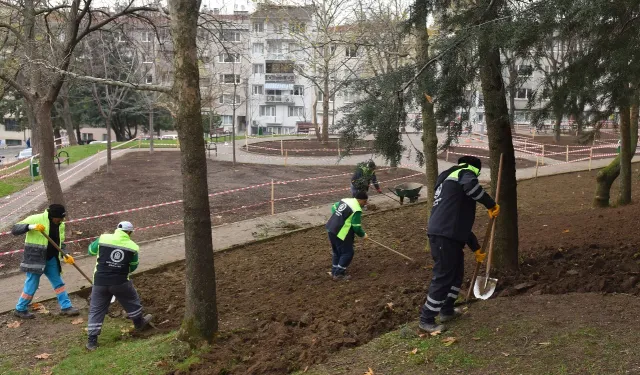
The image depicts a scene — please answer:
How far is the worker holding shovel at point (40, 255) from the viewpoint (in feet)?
24.5

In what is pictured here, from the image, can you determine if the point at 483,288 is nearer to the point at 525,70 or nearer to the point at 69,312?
the point at 525,70

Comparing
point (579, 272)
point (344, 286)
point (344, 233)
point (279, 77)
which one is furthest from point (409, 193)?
point (279, 77)

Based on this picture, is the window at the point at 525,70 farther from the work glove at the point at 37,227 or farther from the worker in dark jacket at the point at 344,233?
the work glove at the point at 37,227

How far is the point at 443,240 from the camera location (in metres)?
5.52

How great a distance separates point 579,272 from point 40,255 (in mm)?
6587

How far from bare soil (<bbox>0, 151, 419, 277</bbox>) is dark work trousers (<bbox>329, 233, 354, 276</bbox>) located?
16.7 feet

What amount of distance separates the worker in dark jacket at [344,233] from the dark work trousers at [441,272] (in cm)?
298

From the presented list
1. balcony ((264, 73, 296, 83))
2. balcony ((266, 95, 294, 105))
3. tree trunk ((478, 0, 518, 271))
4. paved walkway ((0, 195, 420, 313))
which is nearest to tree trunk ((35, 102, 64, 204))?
paved walkway ((0, 195, 420, 313))

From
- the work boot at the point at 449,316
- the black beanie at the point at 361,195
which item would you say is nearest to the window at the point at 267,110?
the black beanie at the point at 361,195

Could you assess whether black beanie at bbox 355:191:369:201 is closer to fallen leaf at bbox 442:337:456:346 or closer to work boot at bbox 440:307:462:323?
work boot at bbox 440:307:462:323

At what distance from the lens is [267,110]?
5828 cm

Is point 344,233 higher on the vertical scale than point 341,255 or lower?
higher

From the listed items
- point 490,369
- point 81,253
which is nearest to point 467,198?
point 490,369

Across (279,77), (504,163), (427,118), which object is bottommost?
(504,163)
